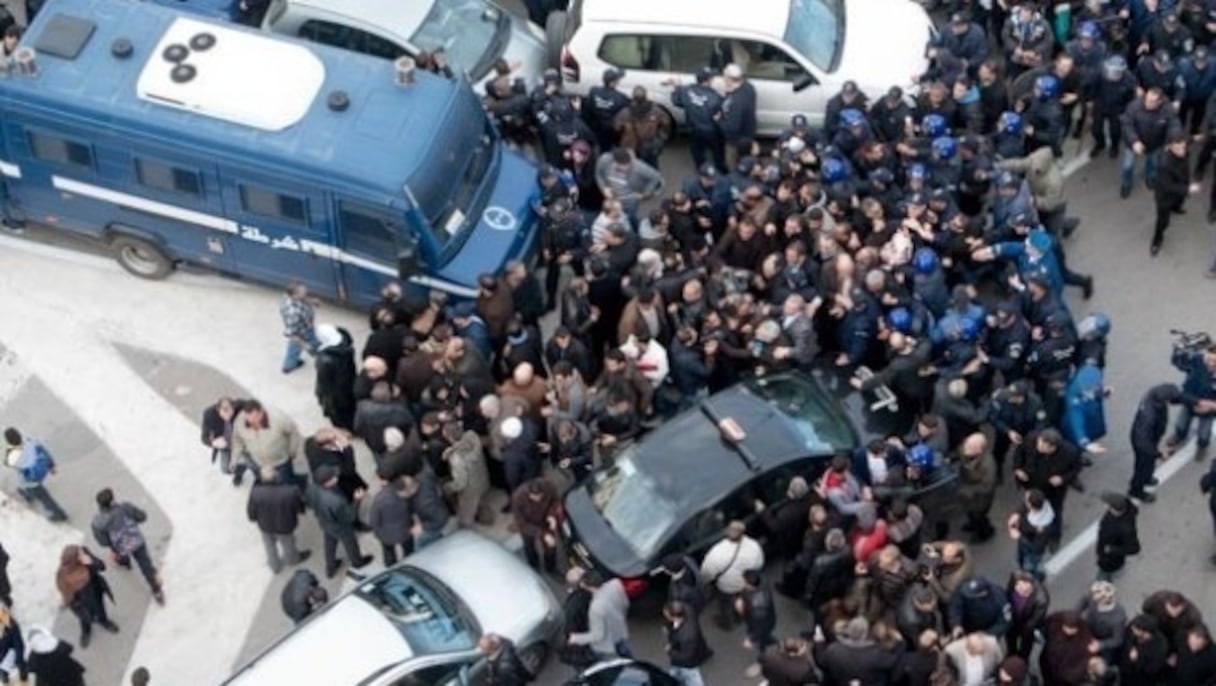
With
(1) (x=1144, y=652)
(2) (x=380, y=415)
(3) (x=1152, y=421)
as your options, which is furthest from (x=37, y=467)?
(3) (x=1152, y=421)

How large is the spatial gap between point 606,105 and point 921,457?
5745mm

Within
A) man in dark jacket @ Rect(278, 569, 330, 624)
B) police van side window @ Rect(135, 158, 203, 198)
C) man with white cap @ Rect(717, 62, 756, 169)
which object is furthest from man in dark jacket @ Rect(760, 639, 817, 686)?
police van side window @ Rect(135, 158, 203, 198)

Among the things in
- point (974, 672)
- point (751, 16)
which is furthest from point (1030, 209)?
point (974, 672)

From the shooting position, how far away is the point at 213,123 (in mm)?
17781

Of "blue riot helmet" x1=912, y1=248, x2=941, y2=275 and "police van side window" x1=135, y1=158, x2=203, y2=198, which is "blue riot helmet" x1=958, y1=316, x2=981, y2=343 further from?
"police van side window" x1=135, y1=158, x2=203, y2=198

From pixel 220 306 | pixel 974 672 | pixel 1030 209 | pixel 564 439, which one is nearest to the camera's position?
pixel 974 672

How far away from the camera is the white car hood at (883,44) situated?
19906 mm

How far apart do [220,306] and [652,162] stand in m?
4.67

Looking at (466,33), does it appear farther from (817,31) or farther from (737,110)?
(817,31)

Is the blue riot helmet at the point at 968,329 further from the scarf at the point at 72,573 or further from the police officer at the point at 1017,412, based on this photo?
the scarf at the point at 72,573

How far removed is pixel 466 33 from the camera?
2073 centimetres

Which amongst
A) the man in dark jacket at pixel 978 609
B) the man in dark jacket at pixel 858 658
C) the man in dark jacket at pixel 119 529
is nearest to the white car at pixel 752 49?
the man in dark jacket at pixel 978 609

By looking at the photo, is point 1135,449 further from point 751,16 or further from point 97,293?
point 97,293

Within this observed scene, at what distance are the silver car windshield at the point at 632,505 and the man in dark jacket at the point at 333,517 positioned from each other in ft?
6.80
